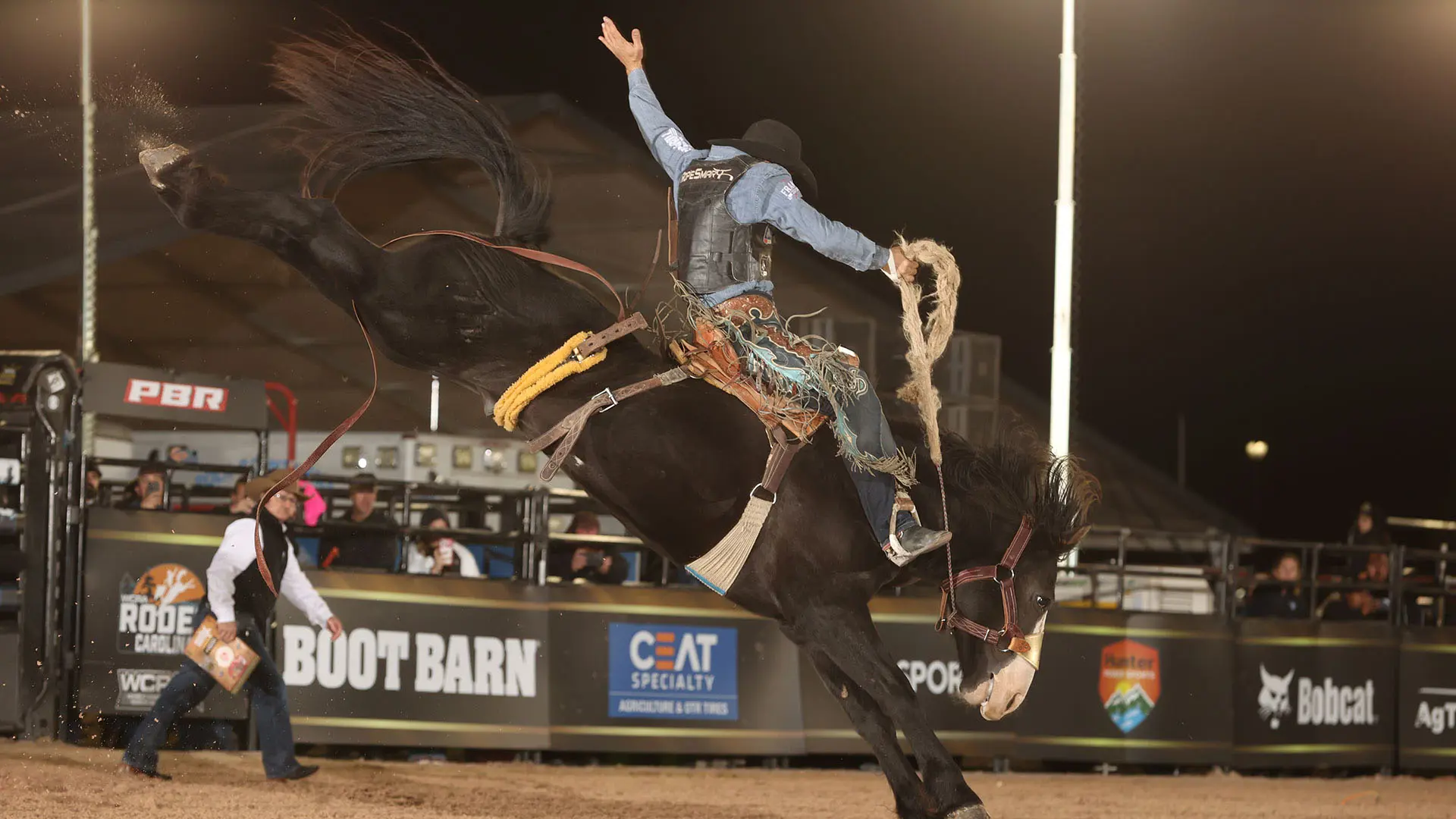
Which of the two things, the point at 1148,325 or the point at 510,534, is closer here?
the point at 510,534

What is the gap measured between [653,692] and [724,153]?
19.3 ft

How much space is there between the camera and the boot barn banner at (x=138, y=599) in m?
9.43

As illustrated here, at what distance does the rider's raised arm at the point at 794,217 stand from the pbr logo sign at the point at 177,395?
5.73 metres

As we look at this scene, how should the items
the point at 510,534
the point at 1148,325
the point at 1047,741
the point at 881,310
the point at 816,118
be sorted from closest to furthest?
the point at 510,534
the point at 1047,741
the point at 881,310
the point at 816,118
the point at 1148,325

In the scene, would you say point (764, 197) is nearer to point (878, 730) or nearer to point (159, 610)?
point (878, 730)

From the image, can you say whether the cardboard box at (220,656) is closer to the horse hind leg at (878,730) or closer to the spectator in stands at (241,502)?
the spectator in stands at (241,502)

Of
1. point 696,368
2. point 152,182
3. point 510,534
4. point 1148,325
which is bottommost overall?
point 510,534

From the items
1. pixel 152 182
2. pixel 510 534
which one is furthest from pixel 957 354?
pixel 152 182

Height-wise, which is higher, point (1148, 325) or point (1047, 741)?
point (1148, 325)

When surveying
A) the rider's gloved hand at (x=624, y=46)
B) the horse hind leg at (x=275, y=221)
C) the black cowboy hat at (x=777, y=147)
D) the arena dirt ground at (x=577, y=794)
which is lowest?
the arena dirt ground at (x=577, y=794)

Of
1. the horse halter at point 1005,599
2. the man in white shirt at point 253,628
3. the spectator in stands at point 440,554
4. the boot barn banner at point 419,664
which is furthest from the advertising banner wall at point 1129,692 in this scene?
the man in white shirt at point 253,628

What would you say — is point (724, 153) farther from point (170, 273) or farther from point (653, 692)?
point (170, 273)

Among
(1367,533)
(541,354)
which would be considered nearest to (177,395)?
(541,354)

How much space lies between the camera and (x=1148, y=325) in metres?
30.8
